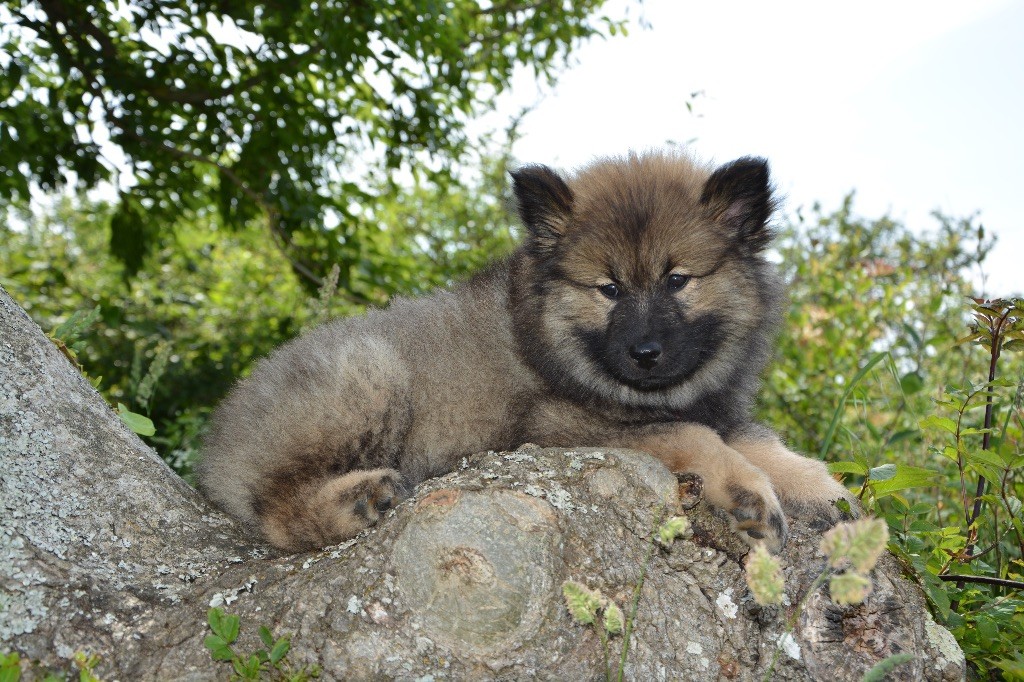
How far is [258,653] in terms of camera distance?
6.50 feet

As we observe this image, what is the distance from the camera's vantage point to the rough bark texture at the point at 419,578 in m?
2.01

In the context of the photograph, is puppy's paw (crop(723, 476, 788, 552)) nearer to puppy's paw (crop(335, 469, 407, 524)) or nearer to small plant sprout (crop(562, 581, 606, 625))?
small plant sprout (crop(562, 581, 606, 625))

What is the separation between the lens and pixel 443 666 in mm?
1979

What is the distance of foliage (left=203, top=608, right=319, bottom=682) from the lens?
196 cm

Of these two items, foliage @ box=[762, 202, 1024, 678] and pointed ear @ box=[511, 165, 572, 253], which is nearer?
foliage @ box=[762, 202, 1024, 678]

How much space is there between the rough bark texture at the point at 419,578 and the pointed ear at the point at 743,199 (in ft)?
3.93

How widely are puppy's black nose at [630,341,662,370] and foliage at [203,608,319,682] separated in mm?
1493

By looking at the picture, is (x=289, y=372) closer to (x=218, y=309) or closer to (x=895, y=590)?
(x=895, y=590)

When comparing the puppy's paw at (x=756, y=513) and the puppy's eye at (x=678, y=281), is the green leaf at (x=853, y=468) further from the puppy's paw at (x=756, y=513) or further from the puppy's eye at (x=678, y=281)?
the puppy's eye at (x=678, y=281)

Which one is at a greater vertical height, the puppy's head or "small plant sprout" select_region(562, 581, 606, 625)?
the puppy's head

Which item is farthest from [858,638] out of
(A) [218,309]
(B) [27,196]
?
(A) [218,309]

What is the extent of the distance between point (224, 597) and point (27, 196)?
4068 millimetres

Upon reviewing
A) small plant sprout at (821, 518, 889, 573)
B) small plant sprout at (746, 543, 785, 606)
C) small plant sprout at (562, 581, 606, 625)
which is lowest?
small plant sprout at (562, 581, 606, 625)

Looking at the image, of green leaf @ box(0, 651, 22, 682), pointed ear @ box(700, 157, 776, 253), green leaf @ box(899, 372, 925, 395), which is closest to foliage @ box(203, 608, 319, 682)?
green leaf @ box(0, 651, 22, 682)
